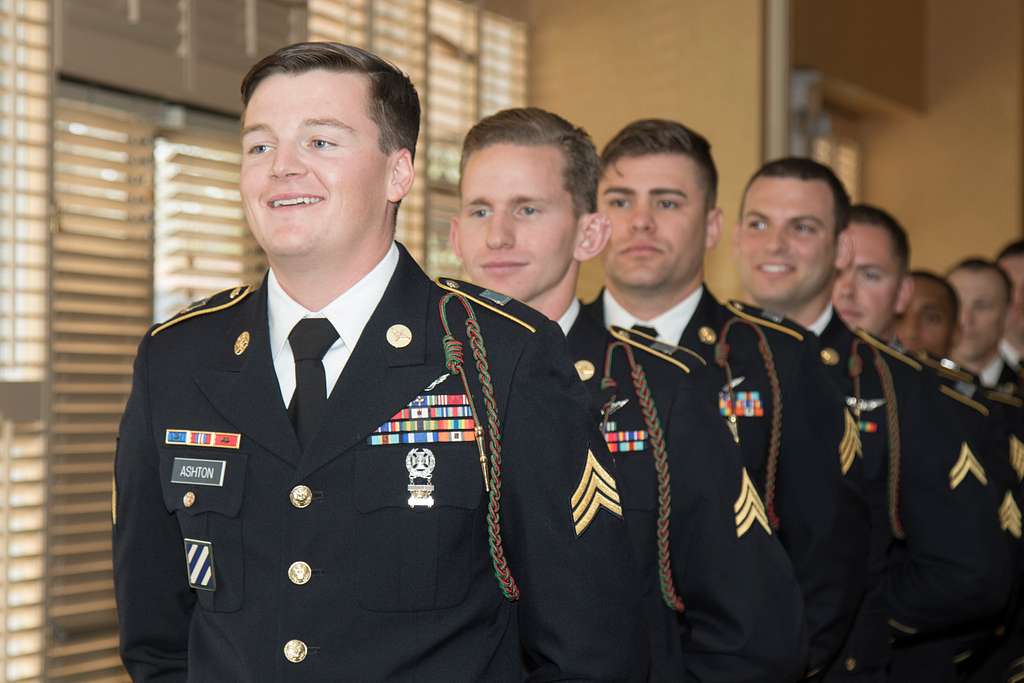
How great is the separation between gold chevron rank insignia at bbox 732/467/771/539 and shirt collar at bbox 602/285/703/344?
1.73 feet

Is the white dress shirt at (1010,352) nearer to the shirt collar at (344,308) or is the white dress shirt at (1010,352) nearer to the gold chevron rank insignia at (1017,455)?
the gold chevron rank insignia at (1017,455)

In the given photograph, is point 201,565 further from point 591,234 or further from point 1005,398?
point 1005,398

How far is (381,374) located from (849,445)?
1.52m

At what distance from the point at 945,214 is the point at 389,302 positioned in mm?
6403

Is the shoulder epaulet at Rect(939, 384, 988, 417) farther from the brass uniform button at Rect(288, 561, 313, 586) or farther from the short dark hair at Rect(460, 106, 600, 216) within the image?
the brass uniform button at Rect(288, 561, 313, 586)

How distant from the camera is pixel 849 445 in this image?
284 cm

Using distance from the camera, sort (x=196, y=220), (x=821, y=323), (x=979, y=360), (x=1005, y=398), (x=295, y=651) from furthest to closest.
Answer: (x=979, y=360)
(x=1005, y=398)
(x=821, y=323)
(x=196, y=220)
(x=295, y=651)

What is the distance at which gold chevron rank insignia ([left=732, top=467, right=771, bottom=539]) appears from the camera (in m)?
2.24

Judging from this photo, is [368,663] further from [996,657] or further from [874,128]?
[874,128]

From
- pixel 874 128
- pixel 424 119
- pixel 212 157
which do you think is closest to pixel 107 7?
pixel 212 157

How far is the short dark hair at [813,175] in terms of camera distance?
11.3ft

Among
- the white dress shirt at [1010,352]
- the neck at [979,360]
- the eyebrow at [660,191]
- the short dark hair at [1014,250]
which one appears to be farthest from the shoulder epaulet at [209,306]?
the short dark hair at [1014,250]

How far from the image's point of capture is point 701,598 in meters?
2.23

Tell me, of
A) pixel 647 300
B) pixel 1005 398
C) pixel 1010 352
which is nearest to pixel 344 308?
pixel 647 300
